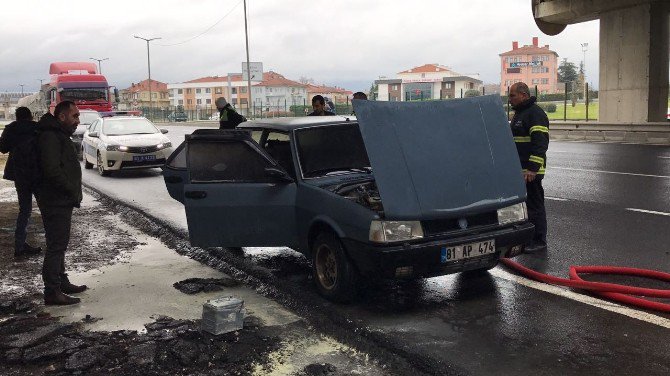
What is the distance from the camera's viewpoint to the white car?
1459 cm

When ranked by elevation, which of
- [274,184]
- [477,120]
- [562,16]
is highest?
[562,16]

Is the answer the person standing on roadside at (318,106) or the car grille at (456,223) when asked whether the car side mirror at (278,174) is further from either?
the person standing on roadside at (318,106)

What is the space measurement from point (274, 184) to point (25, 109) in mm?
3476

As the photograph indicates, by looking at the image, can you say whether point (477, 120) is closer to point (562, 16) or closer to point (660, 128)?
point (660, 128)

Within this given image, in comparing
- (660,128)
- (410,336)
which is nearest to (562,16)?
(660,128)

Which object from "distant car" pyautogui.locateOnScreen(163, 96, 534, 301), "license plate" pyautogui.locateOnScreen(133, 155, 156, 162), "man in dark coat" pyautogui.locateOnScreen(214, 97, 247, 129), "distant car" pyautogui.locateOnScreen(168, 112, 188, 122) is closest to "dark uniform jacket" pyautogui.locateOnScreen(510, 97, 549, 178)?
"distant car" pyautogui.locateOnScreen(163, 96, 534, 301)

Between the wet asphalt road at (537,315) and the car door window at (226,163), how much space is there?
3.60 feet

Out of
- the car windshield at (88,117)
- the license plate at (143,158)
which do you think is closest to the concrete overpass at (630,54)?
the license plate at (143,158)

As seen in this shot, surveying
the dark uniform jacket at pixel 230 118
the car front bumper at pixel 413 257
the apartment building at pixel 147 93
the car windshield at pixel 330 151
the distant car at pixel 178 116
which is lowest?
the car front bumper at pixel 413 257

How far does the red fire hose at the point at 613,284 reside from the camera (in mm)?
4730

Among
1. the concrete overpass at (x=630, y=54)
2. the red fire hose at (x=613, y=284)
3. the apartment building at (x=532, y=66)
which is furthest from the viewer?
the apartment building at (x=532, y=66)

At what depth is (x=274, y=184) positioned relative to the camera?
5426 millimetres

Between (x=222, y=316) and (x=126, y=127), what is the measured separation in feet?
41.6

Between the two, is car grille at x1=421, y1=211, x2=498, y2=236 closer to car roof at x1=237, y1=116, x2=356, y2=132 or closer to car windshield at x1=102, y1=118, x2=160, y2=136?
car roof at x1=237, y1=116, x2=356, y2=132
